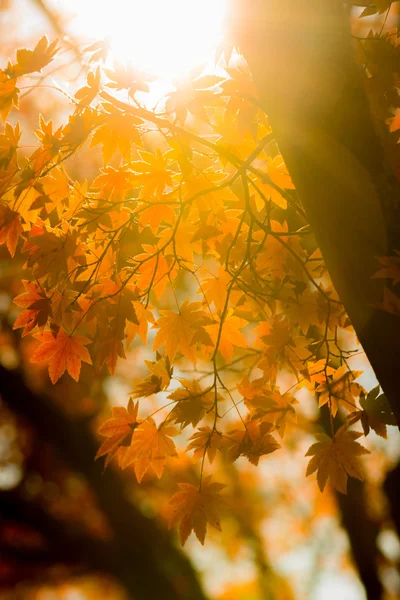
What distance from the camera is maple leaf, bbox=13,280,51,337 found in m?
1.30

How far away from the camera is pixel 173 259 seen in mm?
1440

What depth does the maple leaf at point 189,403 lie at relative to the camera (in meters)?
1.39

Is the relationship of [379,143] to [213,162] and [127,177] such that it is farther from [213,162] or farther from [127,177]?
[127,177]

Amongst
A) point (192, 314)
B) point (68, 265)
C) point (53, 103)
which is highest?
point (53, 103)

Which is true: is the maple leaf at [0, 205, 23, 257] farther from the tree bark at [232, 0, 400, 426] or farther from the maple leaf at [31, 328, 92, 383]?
the tree bark at [232, 0, 400, 426]

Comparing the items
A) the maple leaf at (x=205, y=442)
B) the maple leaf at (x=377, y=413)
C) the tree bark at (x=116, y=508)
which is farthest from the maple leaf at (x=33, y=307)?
the tree bark at (x=116, y=508)

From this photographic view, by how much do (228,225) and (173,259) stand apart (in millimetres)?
184

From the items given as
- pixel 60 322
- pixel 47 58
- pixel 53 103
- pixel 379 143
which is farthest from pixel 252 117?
pixel 53 103

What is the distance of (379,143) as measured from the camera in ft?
3.41

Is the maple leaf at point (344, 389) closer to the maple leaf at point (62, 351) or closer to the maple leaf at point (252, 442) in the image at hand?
the maple leaf at point (252, 442)

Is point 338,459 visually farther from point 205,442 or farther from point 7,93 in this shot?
point 7,93

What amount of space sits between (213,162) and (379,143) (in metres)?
0.55

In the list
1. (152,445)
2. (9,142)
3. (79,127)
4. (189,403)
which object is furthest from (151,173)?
(152,445)

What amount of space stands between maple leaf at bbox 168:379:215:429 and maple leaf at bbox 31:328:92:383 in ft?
0.88
